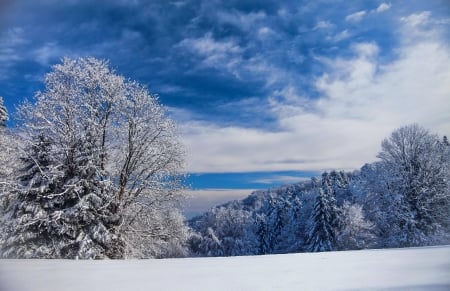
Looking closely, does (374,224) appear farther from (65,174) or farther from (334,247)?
(65,174)

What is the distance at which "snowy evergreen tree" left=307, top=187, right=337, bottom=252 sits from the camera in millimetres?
37125

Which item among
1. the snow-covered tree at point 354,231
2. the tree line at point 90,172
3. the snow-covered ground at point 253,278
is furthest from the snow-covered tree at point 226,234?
the snow-covered ground at point 253,278

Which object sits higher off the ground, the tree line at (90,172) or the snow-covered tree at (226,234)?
the tree line at (90,172)

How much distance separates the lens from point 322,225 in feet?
125

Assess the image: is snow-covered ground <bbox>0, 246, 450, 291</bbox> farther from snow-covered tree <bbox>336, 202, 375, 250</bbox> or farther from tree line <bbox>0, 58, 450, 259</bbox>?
snow-covered tree <bbox>336, 202, 375, 250</bbox>

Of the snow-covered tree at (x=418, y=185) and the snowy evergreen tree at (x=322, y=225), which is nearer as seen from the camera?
the snow-covered tree at (x=418, y=185)

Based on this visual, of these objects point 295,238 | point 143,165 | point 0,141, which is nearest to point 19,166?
point 0,141

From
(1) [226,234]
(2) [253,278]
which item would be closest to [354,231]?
(2) [253,278]

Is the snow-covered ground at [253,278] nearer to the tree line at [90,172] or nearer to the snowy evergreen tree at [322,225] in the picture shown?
the tree line at [90,172]

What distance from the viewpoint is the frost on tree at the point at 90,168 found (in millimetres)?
11930

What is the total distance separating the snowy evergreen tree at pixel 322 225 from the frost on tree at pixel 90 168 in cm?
2743

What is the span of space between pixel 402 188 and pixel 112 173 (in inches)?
672

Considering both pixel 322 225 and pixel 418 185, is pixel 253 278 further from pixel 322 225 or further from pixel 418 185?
pixel 322 225

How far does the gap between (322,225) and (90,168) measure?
31.5 m
